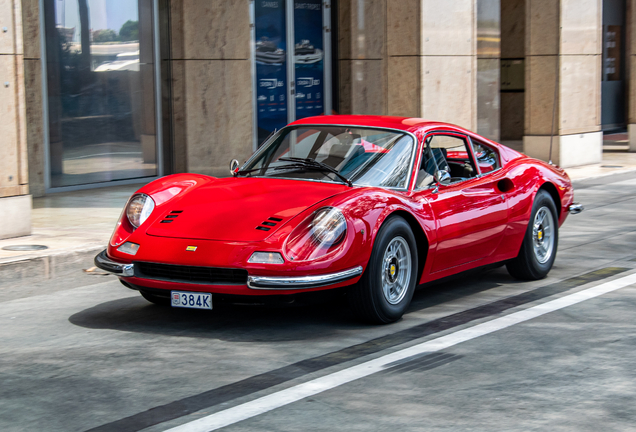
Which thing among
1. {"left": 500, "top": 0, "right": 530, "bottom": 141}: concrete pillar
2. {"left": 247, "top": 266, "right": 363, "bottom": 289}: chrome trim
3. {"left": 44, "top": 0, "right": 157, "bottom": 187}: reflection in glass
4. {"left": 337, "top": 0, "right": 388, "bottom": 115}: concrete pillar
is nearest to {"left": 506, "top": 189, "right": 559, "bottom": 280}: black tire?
{"left": 247, "top": 266, "right": 363, "bottom": 289}: chrome trim

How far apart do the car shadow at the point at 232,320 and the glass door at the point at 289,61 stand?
1036 cm

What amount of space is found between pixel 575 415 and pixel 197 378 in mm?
1943

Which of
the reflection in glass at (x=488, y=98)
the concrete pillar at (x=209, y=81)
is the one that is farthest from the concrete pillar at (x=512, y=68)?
the concrete pillar at (x=209, y=81)

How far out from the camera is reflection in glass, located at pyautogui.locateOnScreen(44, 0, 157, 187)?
1419 centimetres

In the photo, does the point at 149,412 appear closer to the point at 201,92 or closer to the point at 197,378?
the point at 197,378

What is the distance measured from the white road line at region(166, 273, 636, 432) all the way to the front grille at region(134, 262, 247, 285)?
0.99 metres

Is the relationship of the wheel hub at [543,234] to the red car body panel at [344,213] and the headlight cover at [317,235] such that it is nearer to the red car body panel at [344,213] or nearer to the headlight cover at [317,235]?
the red car body panel at [344,213]

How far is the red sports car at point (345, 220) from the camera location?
229 inches

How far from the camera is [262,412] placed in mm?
4477

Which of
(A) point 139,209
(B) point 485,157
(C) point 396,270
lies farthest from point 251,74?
(C) point 396,270

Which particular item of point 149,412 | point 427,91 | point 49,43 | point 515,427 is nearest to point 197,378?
point 149,412

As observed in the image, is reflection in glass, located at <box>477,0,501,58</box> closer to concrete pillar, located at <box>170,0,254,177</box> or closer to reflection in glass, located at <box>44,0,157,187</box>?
concrete pillar, located at <box>170,0,254,177</box>

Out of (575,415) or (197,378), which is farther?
(197,378)

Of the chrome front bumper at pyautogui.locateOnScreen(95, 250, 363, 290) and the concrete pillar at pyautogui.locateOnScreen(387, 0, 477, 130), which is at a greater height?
the concrete pillar at pyautogui.locateOnScreen(387, 0, 477, 130)
